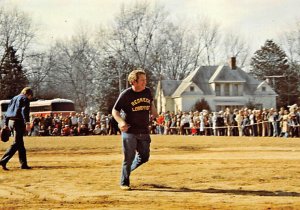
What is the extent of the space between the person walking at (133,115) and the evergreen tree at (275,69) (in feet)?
289

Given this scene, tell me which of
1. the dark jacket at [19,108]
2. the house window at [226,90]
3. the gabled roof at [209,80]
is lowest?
the dark jacket at [19,108]

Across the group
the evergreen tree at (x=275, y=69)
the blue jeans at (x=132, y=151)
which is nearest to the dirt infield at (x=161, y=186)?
the blue jeans at (x=132, y=151)

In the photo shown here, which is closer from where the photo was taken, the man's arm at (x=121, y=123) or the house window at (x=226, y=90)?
the man's arm at (x=121, y=123)

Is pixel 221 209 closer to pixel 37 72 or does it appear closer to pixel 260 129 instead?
pixel 260 129

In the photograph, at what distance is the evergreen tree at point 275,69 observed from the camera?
96.7m

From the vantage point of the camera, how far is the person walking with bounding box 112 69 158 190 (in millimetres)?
8789

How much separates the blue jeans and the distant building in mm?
71732

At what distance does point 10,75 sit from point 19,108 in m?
65.4

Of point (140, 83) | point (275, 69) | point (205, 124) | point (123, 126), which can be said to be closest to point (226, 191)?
point (123, 126)

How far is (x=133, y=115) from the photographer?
8891 millimetres

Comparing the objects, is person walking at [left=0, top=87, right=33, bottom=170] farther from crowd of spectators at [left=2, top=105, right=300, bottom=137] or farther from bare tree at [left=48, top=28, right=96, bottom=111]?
bare tree at [left=48, top=28, right=96, bottom=111]

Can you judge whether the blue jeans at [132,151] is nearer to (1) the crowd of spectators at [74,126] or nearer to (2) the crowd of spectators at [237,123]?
(2) the crowd of spectators at [237,123]

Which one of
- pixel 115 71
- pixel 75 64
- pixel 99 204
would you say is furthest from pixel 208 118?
pixel 75 64

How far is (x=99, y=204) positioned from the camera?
7.30 metres
